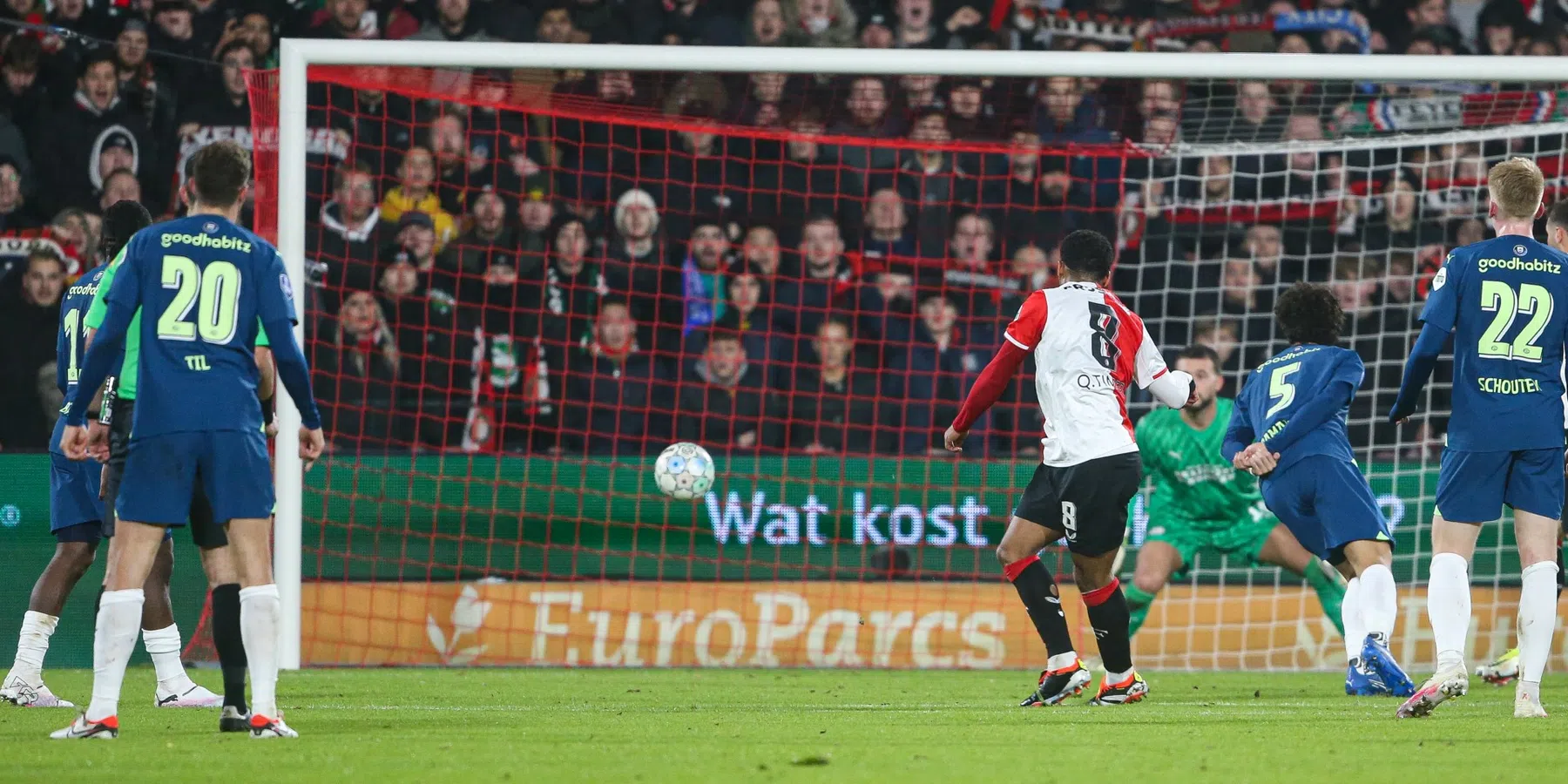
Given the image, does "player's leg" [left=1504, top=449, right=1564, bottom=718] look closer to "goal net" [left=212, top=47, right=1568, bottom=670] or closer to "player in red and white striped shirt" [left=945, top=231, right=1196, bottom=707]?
"player in red and white striped shirt" [left=945, top=231, right=1196, bottom=707]

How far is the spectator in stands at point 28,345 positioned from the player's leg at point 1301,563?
6.56m

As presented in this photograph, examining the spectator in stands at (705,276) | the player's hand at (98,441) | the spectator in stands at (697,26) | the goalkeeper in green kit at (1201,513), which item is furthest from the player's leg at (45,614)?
the spectator in stands at (697,26)

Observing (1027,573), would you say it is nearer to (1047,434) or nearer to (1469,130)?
(1047,434)

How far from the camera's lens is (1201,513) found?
28.7ft

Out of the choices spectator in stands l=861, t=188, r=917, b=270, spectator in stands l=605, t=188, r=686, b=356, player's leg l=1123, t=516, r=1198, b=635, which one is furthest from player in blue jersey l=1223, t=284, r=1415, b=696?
spectator in stands l=605, t=188, r=686, b=356

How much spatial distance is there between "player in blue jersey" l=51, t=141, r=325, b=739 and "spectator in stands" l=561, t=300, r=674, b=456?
17.7 ft

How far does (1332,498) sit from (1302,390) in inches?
16.7

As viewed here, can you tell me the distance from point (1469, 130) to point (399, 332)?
6.15m

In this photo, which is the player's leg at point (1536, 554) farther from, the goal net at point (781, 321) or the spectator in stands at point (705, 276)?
the spectator in stands at point (705, 276)

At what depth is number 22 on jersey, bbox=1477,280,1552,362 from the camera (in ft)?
19.0

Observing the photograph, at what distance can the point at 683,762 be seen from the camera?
450 centimetres

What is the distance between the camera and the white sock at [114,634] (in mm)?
4891

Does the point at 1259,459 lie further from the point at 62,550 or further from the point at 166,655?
the point at 62,550

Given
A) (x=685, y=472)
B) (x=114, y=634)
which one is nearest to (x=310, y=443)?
(x=114, y=634)
